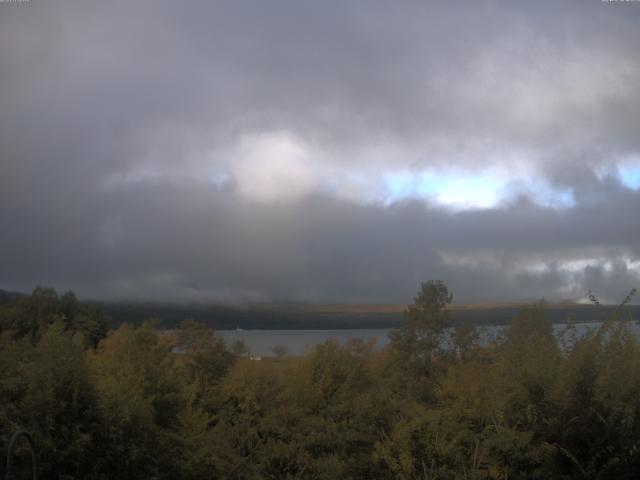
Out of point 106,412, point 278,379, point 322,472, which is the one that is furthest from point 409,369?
point 106,412

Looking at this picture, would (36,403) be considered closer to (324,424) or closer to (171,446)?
(171,446)

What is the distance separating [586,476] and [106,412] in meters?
7.46

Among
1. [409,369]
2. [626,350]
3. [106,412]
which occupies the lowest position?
[409,369]

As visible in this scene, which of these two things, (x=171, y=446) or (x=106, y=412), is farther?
(x=171, y=446)

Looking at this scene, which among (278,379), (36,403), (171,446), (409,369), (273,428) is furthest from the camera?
(409,369)

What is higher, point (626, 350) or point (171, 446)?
point (626, 350)

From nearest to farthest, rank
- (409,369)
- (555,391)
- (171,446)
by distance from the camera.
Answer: (555,391)
(171,446)
(409,369)

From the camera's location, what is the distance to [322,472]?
482 inches

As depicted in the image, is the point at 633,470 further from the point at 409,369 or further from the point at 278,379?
the point at 409,369

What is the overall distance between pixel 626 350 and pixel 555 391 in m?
1.69

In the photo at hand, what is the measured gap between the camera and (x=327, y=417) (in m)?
14.6

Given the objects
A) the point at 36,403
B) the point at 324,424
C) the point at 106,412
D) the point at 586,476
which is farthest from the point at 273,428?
the point at 586,476

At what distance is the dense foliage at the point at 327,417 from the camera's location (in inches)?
393

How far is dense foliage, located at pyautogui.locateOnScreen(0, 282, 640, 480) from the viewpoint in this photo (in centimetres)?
→ 999
